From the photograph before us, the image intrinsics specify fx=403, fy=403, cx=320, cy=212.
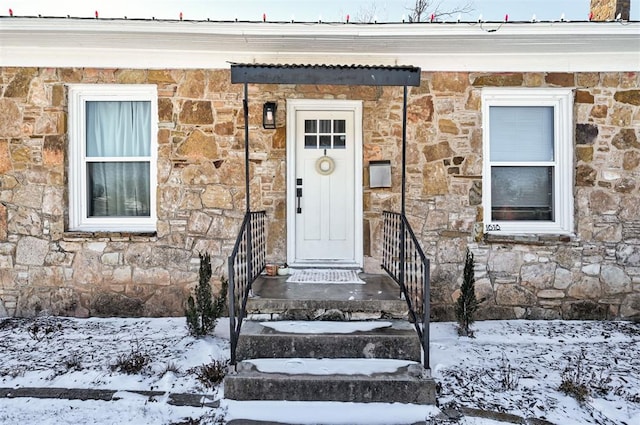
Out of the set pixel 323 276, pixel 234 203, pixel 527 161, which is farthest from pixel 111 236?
pixel 527 161

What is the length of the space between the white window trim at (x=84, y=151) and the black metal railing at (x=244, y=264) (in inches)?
53.4

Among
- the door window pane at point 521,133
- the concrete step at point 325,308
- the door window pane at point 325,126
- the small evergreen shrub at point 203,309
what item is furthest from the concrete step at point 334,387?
the door window pane at point 521,133

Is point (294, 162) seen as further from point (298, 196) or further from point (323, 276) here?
point (323, 276)

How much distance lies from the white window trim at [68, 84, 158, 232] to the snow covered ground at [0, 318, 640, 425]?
3.65 feet

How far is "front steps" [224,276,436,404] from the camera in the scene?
2941 mm

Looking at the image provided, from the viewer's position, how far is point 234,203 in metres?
4.75

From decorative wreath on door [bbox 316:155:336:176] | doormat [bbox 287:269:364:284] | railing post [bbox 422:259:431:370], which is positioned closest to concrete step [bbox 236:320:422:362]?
railing post [bbox 422:259:431:370]

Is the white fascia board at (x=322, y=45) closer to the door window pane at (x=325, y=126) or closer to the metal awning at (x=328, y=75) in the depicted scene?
the door window pane at (x=325, y=126)

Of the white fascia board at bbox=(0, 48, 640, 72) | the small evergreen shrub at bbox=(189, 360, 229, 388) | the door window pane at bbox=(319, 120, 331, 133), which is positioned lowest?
the small evergreen shrub at bbox=(189, 360, 229, 388)

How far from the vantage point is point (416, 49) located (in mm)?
4625

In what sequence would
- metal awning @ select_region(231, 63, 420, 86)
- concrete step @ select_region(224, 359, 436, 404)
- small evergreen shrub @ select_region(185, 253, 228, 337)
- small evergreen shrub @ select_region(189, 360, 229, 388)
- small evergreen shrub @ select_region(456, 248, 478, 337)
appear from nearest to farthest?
concrete step @ select_region(224, 359, 436, 404)
small evergreen shrub @ select_region(189, 360, 229, 388)
metal awning @ select_region(231, 63, 420, 86)
small evergreen shrub @ select_region(185, 253, 228, 337)
small evergreen shrub @ select_region(456, 248, 478, 337)

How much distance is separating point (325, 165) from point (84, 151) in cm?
290

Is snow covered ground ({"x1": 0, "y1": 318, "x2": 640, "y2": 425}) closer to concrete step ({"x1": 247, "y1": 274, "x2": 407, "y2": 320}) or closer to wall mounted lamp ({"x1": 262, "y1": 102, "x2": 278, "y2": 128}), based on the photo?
concrete step ({"x1": 247, "y1": 274, "x2": 407, "y2": 320})

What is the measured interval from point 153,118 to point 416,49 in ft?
10.4
